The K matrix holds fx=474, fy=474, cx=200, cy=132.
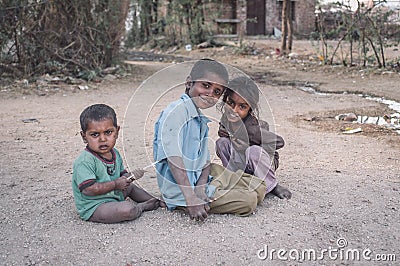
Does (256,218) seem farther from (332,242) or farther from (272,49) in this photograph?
(272,49)

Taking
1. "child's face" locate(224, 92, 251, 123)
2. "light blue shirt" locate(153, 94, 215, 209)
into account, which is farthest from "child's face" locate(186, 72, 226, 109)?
"child's face" locate(224, 92, 251, 123)

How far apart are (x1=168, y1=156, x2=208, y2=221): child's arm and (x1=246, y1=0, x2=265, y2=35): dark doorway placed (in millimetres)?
17408

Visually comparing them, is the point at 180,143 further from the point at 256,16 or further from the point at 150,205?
the point at 256,16

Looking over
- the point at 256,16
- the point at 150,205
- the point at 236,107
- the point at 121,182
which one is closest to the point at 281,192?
the point at 236,107

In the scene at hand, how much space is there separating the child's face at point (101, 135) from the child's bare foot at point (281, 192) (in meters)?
1.09

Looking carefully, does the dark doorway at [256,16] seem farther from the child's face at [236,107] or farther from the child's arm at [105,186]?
the child's arm at [105,186]

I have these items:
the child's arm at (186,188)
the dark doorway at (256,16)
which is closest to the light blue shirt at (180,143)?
the child's arm at (186,188)

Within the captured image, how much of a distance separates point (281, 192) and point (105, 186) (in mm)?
1114

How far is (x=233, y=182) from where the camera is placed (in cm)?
288

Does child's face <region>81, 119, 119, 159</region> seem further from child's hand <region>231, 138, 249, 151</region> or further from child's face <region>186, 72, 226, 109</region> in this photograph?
child's hand <region>231, 138, 249, 151</region>

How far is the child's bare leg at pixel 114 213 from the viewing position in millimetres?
2584

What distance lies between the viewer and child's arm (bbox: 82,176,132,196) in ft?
8.36

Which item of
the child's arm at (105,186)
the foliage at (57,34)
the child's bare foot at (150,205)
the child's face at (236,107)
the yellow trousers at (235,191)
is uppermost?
the foliage at (57,34)

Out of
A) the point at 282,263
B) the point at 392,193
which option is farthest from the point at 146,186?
the point at 392,193
